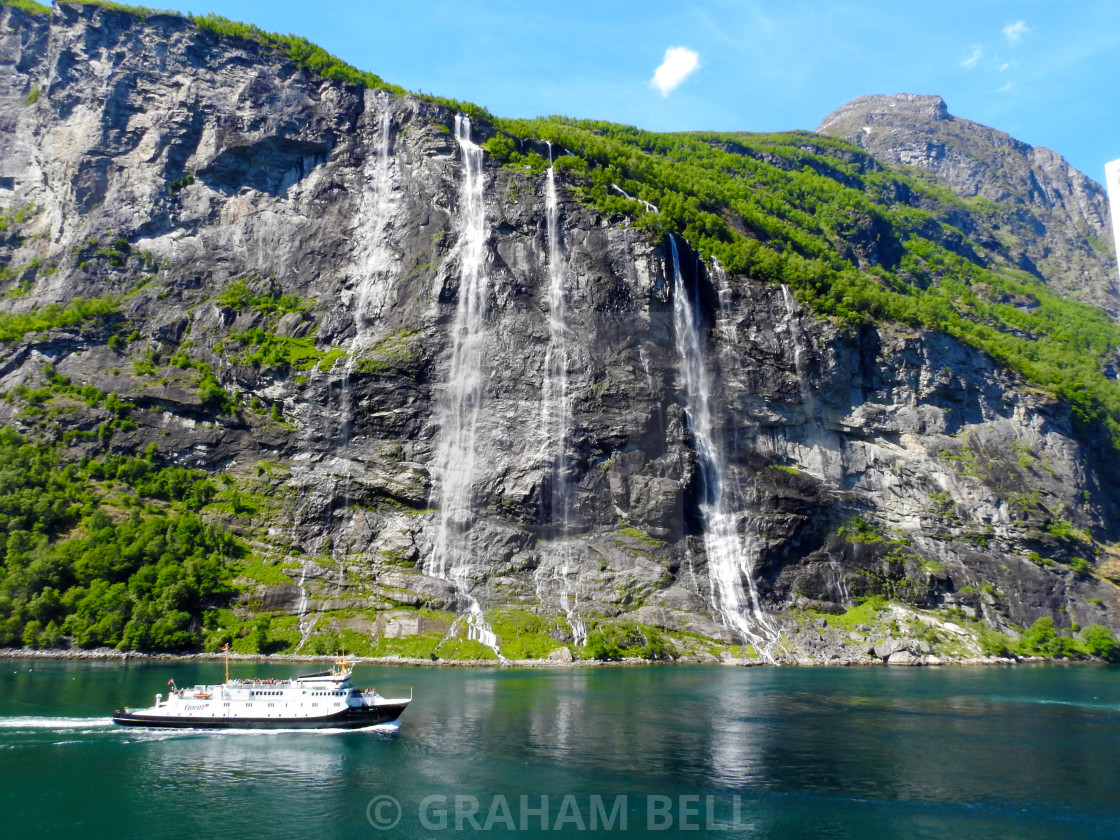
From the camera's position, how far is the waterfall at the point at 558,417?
75.0 metres

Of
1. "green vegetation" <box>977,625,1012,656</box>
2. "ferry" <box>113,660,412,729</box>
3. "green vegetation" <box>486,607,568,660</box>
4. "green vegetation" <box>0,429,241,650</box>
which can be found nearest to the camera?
"ferry" <box>113,660,412,729</box>

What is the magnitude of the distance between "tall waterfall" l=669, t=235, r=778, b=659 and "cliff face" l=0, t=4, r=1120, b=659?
1.05 ft

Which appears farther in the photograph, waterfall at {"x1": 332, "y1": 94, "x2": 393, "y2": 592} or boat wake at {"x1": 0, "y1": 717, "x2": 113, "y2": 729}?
waterfall at {"x1": 332, "y1": 94, "x2": 393, "y2": 592}

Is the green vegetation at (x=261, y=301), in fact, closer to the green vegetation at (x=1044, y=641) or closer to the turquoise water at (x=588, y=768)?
the turquoise water at (x=588, y=768)

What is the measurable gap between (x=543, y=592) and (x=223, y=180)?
75.0 m

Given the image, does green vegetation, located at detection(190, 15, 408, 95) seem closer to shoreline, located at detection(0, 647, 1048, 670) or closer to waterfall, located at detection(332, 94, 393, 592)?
waterfall, located at detection(332, 94, 393, 592)

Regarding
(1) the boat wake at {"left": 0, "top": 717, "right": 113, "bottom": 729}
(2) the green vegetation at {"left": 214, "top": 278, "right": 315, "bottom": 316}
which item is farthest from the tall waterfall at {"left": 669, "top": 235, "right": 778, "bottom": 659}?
(1) the boat wake at {"left": 0, "top": 717, "right": 113, "bottom": 729}

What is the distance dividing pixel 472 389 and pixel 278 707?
4923 centimetres

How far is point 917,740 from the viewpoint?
36.8 meters

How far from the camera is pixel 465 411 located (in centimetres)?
8419

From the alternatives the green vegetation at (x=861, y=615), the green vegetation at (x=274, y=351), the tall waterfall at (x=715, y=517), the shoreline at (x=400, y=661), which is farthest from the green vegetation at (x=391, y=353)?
the green vegetation at (x=861, y=615)

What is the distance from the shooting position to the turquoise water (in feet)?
82.5

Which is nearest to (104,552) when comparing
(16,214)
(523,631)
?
(523,631)

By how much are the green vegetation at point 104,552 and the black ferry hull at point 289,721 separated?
28.2 meters
